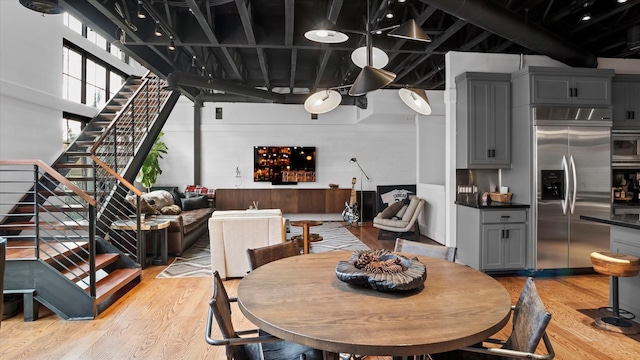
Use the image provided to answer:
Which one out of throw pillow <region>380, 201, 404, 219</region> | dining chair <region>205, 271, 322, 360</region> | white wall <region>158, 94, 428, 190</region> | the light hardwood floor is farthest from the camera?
white wall <region>158, 94, 428, 190</region>

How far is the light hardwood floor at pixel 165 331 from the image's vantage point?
2.66m

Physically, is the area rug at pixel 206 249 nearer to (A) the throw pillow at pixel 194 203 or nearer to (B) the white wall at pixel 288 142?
(A) the throw pillow at pixel 194 203

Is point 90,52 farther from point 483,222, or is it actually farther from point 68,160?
point 483,222

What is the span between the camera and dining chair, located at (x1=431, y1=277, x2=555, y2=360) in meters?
1.29

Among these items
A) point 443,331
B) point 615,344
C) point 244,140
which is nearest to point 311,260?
point 443,331

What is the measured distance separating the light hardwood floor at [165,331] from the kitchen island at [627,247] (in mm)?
304

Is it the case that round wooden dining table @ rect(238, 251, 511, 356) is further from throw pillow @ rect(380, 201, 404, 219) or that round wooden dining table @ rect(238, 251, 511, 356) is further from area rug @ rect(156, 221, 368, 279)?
throw pillow @ rect(380, 201, 404, 219)

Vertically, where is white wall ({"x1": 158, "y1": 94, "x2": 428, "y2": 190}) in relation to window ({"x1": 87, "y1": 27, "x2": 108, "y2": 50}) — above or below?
below

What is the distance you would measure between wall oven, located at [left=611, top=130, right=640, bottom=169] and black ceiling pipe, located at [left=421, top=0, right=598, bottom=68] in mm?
1067

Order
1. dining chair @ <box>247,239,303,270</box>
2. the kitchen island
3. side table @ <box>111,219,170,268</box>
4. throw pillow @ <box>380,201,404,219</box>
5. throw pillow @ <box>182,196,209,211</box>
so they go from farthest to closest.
→ throw pillow @ <box>182,196,209,211</box> < throw pillow @ <box>380,201,404,219</box> < side table @ <box>111,219,170,268</box> < the kitchen island < dining chair @ <box>247,239,303,270</box>

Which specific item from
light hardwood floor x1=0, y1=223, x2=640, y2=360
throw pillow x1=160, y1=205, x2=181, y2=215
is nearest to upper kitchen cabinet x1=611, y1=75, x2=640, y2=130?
light hardwood floor x1=0, y1=223, x2=640, y2=360

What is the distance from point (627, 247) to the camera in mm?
3135

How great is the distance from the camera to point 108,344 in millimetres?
2797

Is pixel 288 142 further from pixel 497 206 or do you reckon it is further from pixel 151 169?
pixel 497 206
